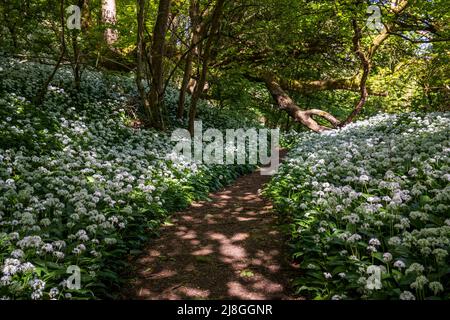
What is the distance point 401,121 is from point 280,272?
910cm

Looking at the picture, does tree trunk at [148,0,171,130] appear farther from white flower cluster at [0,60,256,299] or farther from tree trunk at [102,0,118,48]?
tree trunk at [102,0,118,48]

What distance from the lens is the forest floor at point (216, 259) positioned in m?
5.20

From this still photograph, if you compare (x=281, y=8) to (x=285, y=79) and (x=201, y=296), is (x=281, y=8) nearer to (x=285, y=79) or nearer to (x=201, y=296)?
(x=285, y=79)

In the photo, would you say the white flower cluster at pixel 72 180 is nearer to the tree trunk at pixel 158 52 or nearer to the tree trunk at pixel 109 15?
the tree trunk at pixel 158 52

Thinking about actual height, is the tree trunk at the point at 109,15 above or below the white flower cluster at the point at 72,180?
above

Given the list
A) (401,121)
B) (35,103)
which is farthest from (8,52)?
(401,121)

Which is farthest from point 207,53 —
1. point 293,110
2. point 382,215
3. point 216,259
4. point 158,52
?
point 382,215

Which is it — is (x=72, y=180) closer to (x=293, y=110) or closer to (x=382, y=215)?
(x=382, y=215)

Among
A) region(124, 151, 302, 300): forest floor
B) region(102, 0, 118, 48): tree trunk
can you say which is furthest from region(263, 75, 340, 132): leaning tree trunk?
region(124, 151, 302, 300): forest floor

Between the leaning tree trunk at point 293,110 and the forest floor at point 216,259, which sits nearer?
the forest floor at point 216,259

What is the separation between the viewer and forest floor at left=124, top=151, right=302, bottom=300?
5195 mm

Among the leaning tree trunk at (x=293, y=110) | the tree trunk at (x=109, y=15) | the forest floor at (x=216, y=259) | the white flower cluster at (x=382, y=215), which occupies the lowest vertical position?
the forest floor at (x=216, y=259)

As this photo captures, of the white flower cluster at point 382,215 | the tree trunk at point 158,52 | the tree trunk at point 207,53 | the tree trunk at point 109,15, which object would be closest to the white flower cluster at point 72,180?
the tree trunk at point 158,52

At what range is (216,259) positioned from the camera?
6.27 metres
